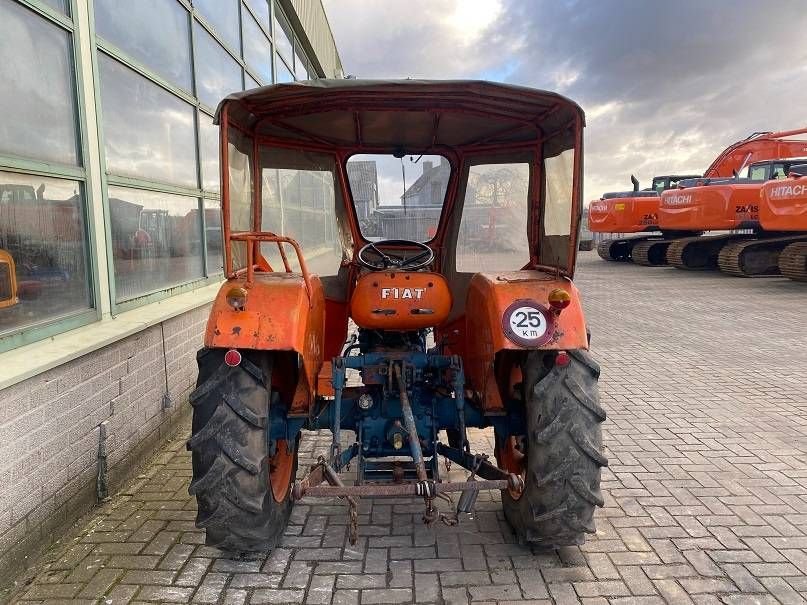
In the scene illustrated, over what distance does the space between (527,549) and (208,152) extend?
5074 mm

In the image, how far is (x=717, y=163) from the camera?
19875mm

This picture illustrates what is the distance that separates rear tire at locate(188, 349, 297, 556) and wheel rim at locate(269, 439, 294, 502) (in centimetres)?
42

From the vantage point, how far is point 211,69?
6645mm

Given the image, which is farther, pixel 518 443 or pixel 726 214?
pixel 726 214

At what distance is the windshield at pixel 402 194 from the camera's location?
176 inches

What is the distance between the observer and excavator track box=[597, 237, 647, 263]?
22109mm

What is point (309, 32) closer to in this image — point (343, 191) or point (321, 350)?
point (343, 191)

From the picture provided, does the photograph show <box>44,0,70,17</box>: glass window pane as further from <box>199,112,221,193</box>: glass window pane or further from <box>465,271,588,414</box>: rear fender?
<box>465,271,588,414</box>: rear fender

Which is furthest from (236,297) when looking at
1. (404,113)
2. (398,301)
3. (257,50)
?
(257,50)

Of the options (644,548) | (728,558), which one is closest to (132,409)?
(644,548)

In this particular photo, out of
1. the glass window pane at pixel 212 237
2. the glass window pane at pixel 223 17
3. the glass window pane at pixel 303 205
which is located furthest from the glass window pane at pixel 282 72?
the glass window pane at pixel 303 205

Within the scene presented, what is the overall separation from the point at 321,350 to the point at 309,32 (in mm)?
11461

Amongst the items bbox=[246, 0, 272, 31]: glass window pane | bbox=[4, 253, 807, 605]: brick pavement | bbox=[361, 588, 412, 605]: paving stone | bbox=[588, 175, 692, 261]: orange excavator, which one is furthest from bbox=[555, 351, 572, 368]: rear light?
bbox=[588, 175, 692, 261]: orange excavator

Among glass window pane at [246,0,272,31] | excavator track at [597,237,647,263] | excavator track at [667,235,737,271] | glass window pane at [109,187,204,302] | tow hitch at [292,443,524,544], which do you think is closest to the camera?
tow hitch at [292,443,524,544]
